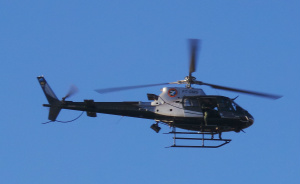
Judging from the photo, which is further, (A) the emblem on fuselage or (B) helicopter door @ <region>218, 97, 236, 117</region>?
(A) the emblem on fuselage

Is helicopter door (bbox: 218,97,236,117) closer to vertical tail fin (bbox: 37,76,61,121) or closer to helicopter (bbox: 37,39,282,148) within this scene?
helicopter (bbox: 37,39,282,148)

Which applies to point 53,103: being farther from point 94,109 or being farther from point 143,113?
point 143,113

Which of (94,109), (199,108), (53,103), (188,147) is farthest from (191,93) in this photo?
(53,103)

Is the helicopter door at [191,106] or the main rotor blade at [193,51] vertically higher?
the main rotor blade at [193,51]

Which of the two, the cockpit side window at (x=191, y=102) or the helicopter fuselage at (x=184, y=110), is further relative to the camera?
the cockpit side window at (x=191, y=102)

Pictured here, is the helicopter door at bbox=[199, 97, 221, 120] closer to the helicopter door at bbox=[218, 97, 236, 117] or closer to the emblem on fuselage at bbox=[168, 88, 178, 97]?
the helicopter door at bbox=[218, 97, 236, 117]

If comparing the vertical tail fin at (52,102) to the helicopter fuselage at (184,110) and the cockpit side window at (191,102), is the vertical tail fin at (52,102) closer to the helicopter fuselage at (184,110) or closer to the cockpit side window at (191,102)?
the helicopter fuselage at (184,110)

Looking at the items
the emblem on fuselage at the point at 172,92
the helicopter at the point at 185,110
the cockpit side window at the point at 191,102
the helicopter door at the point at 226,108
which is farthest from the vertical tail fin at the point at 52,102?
the helicopter door at the point at 226,108

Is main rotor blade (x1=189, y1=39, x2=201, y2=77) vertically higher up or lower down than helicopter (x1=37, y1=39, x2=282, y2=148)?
higher up

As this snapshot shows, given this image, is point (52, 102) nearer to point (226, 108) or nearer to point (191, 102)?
point (191, 102)

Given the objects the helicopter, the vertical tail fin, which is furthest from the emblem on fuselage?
the vertical tail fin

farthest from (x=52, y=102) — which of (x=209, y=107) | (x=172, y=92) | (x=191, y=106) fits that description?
(x=209, y=107)

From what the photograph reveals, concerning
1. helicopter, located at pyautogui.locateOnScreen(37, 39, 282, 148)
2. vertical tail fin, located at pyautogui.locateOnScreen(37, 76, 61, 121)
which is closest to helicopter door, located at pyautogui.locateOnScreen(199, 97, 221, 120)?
helicopter, located at pyautogui.locateOnScreen(37, 39, 282, 148)

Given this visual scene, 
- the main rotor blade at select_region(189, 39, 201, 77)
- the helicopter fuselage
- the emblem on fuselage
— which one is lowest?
the helicopter fuselage
